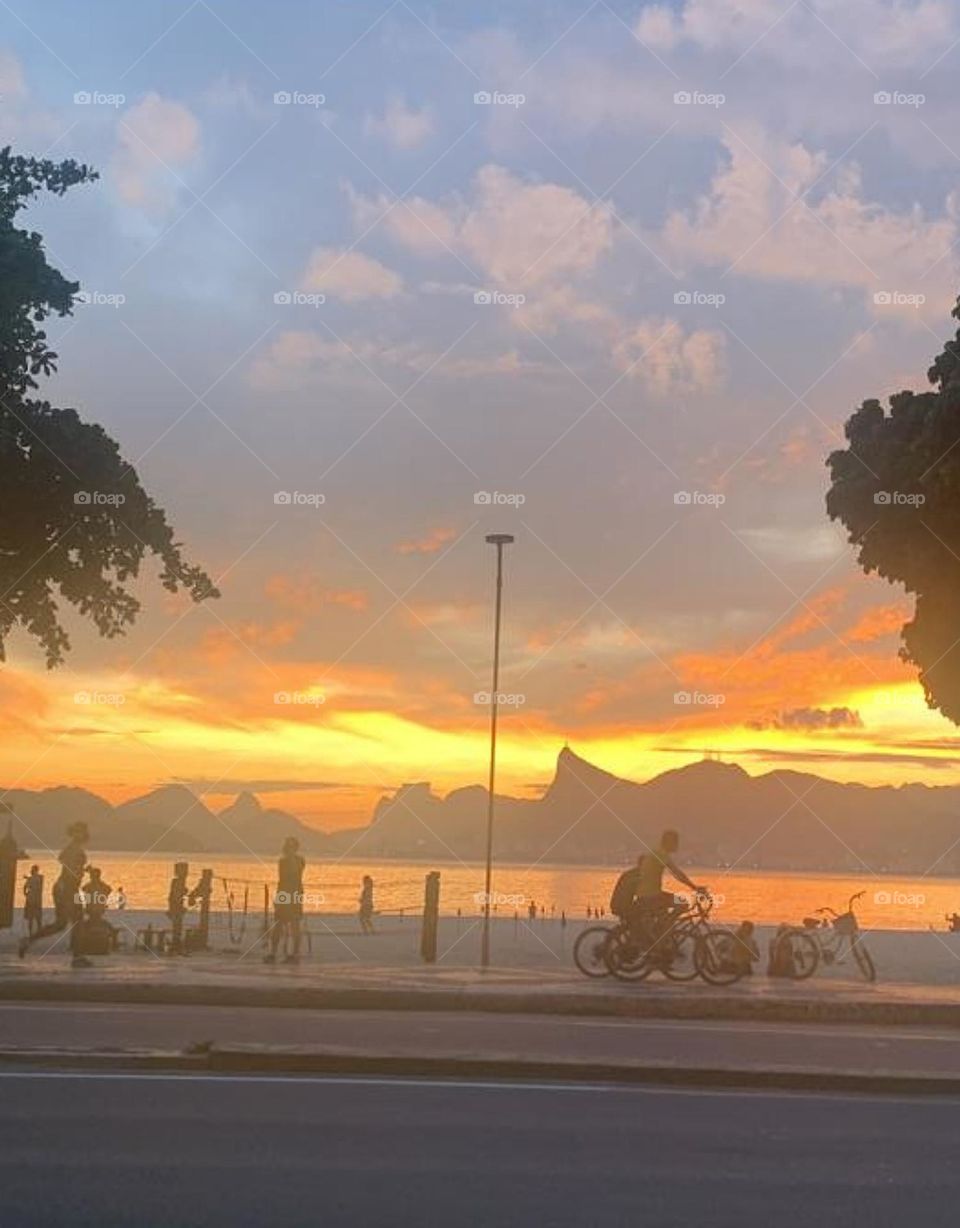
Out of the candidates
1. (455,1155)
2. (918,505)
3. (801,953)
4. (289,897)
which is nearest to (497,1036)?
(455,1155)

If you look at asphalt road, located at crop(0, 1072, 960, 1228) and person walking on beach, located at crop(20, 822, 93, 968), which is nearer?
asphalt road, located at crop(0, 1072, 960, 1228)

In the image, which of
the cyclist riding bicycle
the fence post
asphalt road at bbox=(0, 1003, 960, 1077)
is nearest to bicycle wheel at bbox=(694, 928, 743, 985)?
the cyclist riding bicycle

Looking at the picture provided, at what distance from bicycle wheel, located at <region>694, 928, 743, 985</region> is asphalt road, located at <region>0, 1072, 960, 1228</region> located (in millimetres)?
12987

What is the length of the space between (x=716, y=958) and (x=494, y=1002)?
6509 millimetres

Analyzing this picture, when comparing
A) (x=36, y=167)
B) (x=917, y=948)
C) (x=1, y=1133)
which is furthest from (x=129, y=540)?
(x=917, y=948)

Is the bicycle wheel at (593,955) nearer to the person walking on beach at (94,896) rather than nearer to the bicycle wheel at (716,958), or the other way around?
the bicycle wheel at (716,958)

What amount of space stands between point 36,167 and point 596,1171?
25.3 meters

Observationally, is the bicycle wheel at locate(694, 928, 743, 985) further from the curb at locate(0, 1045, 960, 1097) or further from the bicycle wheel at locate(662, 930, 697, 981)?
the curb at locate(0, 1045, 960, 1097)

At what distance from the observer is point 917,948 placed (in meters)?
53.8

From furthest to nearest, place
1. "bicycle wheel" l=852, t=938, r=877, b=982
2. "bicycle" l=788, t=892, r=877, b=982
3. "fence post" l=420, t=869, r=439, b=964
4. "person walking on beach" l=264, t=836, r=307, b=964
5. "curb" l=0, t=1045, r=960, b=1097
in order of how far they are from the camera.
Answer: "bicycle wheel" l=852, t=938, r=877, b=982 < "fence post" l=420, t=869, r=439, b=964 < "person walking on beach" l=264, t=836, r=307, b=964 < "bicycle" l=788, t=892, r=877, b=982 < "curb" l=0, t=1045, r=960, b=1097

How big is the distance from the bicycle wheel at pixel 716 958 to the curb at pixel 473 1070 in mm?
12288

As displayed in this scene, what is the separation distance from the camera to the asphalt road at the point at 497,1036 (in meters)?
13.8

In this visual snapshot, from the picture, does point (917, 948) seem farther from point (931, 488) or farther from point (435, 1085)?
point (435, 1085)

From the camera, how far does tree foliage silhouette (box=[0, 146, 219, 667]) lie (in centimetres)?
2969
